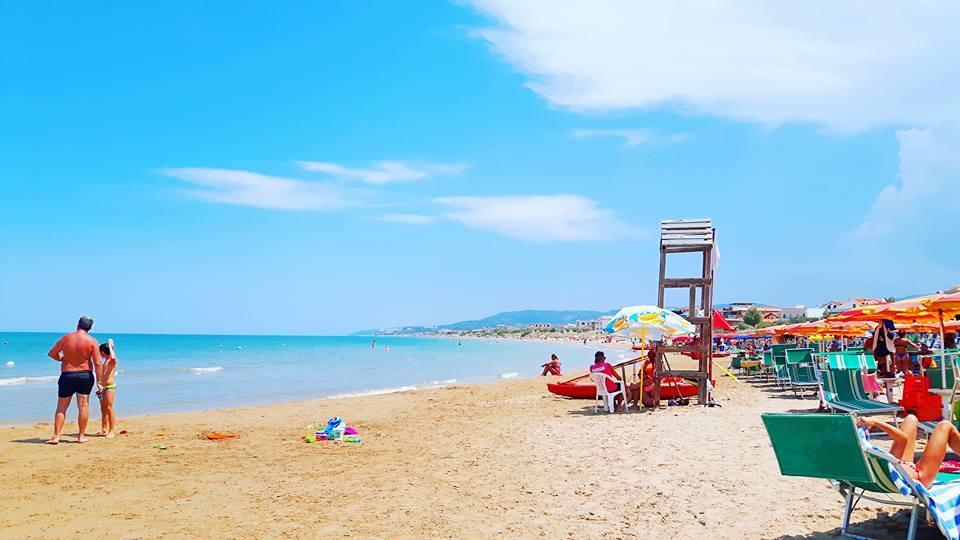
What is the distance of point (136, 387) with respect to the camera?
22.9 m

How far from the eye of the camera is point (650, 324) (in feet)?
35.8

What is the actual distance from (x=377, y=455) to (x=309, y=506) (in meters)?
2.33

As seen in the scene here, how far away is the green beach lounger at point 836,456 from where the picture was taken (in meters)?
3.67

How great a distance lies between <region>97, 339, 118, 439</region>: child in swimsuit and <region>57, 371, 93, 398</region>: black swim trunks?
1.50 feet

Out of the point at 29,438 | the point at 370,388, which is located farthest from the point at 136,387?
the point at 29,438

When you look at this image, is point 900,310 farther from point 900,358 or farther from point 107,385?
point 107,385

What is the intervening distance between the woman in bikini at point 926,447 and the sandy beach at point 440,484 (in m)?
0.59

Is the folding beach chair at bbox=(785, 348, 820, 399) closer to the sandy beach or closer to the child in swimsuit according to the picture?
the sandy beach

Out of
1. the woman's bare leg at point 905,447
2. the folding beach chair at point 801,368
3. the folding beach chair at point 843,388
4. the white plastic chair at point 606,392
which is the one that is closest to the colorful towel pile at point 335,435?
the white plastic chair at point 606,392

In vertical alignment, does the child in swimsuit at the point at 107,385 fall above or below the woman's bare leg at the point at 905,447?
below

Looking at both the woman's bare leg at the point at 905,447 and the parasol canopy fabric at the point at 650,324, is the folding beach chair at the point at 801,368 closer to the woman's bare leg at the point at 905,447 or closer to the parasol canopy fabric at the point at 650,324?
the parasol canopy fabric at the point at 650,324

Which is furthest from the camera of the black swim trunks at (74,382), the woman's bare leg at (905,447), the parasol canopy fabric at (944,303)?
the black swim trunks at (74,382)

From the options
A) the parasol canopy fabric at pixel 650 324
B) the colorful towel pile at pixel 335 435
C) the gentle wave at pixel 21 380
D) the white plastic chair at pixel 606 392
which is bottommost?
the gentle wave at pixel 21 380

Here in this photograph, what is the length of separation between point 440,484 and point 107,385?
5.42 metres
